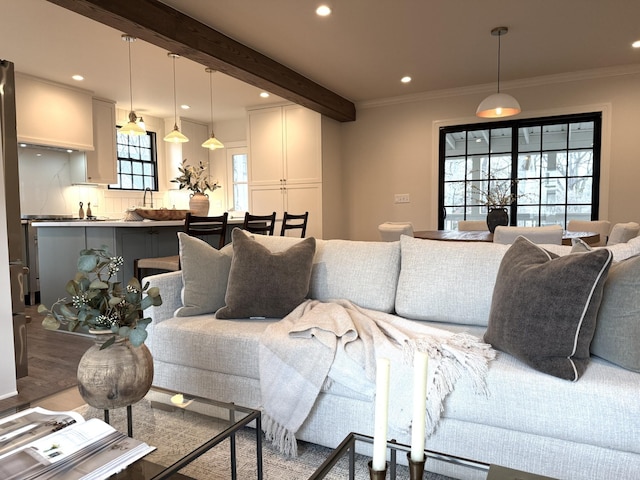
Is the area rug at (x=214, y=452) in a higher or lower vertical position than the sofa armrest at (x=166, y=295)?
lower

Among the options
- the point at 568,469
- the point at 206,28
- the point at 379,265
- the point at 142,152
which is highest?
the point at 206,28

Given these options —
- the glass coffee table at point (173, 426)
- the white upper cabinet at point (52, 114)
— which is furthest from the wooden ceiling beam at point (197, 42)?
the white upper cabinet at point (52, 114)

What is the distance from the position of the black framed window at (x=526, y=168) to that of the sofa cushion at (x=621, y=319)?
426 cm

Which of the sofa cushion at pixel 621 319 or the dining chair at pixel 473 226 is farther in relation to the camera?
the dining chair at pixel 473 226

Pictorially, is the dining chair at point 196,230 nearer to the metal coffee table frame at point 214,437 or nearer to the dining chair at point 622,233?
the metal coffee table frame at point 214,437

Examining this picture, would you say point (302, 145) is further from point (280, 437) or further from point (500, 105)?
point (280, 437)

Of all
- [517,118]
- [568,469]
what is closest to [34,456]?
[568,469]

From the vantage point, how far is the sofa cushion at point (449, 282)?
6.61 feet

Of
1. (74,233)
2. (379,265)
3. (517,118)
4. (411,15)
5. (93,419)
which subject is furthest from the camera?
(517,118)

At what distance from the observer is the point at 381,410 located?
58 centimetres

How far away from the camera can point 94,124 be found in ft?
20.1

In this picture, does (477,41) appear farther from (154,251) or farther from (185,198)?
(185,198)

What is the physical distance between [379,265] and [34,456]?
1.68m

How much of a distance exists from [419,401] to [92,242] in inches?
159
